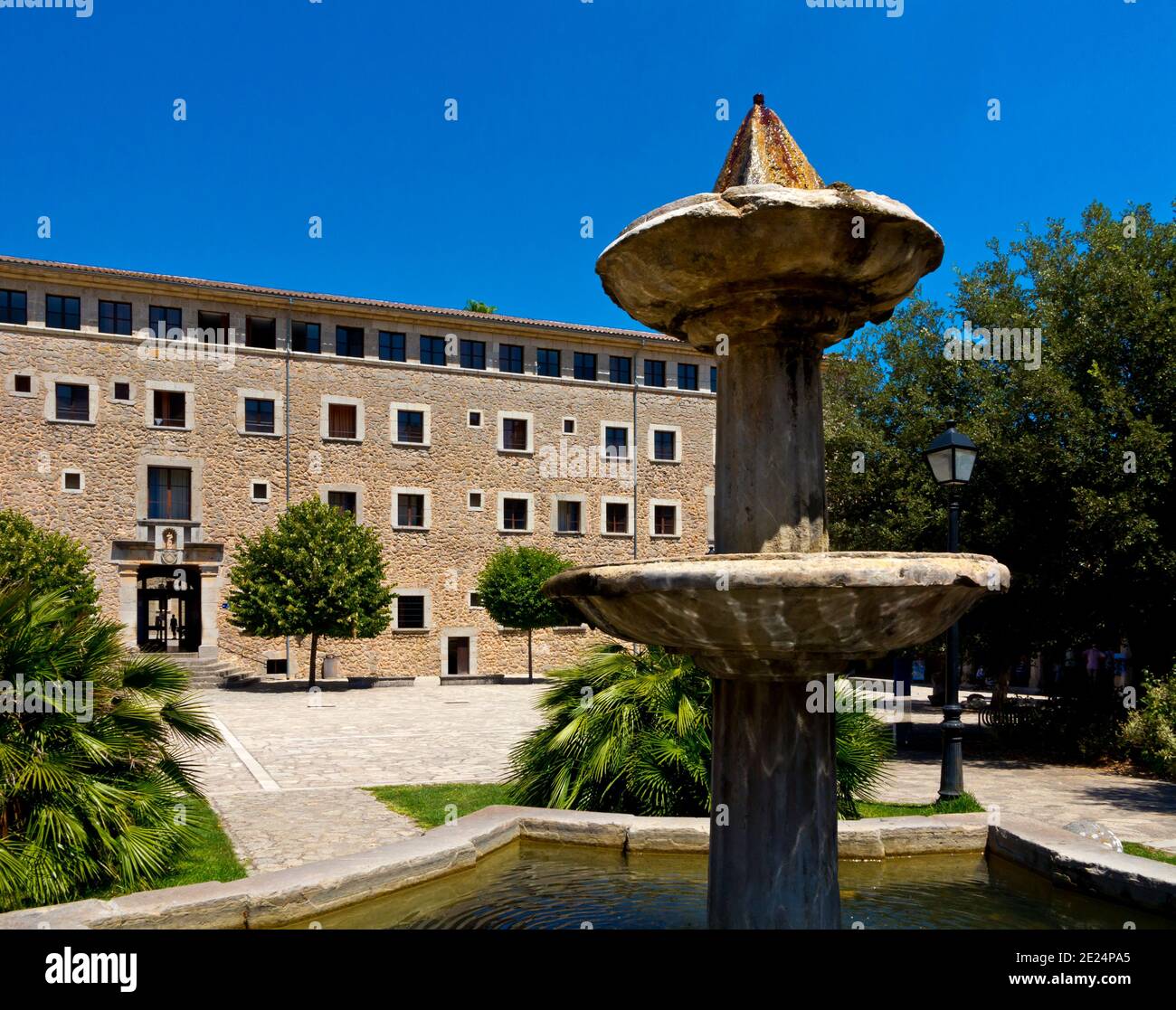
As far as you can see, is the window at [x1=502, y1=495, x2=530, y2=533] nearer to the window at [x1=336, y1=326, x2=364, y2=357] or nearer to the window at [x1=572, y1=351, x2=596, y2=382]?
the window at [x1=572, y1=351, x2=596, y2=382]

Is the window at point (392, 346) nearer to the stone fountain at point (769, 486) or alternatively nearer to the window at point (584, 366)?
the window at point (584, 366)

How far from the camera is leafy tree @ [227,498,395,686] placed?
28.5 metres

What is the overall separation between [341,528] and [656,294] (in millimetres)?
26650

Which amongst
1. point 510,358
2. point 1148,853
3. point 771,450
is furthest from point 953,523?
point 510,358

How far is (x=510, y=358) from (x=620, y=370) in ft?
15.2

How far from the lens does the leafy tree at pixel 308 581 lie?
93.6 ft

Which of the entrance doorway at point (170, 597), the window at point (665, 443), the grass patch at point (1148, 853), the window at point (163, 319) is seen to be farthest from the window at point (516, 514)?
the grass patch at point (1148, 853)

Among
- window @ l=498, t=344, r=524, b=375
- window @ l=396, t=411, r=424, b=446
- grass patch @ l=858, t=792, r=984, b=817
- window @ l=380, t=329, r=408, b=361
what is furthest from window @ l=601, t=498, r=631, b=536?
grass patch @ l=858, t=792, r=984, b=817

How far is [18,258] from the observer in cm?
2977

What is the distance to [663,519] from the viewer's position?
128 feet

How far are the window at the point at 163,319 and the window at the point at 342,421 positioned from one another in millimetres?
5605

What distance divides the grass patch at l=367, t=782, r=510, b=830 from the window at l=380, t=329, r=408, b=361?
84.5 feet

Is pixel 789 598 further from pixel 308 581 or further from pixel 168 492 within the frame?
pixel 168 492
